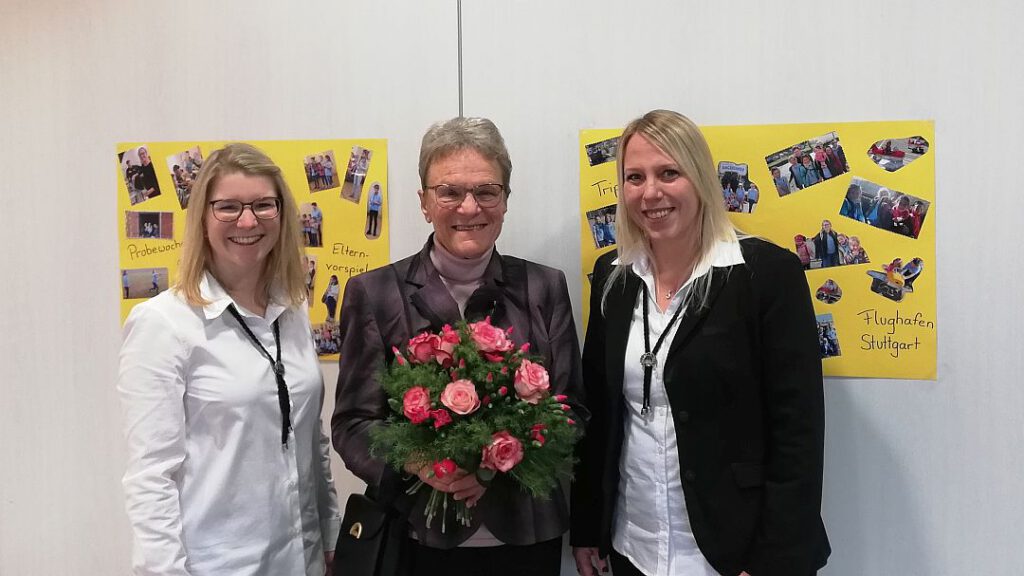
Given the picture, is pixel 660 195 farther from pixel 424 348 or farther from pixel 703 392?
pixel 424 348

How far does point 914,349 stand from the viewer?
6.72ft

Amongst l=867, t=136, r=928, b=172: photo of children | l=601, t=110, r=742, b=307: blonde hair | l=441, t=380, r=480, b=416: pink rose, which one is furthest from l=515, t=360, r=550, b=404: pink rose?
l=867, t=136, r=928, b=172: photo of children

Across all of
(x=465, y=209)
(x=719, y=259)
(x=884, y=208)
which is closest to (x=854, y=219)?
(x=884, y=208)

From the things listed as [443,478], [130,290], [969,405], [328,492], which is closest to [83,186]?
[130,290]

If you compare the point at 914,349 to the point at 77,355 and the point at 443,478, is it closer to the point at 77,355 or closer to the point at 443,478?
the point at 443,478

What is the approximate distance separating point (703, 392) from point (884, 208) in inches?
38.8

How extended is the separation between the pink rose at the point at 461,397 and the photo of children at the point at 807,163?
1.33 metres

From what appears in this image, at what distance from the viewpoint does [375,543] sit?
1.61 m

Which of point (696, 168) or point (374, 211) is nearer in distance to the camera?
point (696, 168)

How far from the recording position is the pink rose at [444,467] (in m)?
1.35

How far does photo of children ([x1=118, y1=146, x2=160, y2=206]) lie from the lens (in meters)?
2.23

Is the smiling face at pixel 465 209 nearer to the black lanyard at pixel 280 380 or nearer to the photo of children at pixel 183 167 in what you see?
the black lanyard at pixel 280 380

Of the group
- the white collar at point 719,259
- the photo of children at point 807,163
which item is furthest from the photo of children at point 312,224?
the photo of children at point 807,163

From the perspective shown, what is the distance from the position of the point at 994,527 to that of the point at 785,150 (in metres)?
1.42
